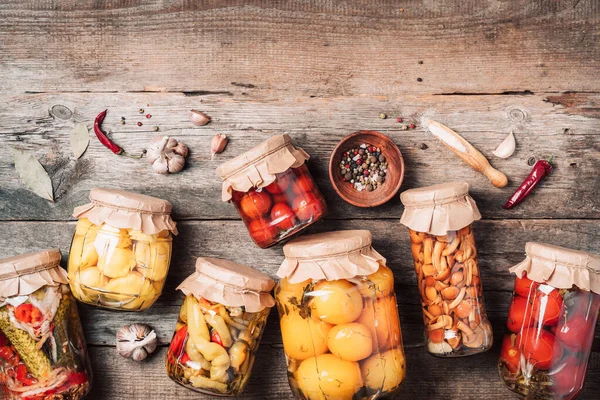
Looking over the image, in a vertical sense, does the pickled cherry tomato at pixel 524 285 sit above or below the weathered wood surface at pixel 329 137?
below

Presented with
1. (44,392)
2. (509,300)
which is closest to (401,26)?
(509,300)

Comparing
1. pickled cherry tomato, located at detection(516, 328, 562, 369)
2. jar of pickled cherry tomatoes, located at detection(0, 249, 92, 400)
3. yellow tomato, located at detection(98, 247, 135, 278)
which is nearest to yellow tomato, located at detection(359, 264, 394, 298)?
pickled cherry tomato, located at detection(516, 328, 562, 369)

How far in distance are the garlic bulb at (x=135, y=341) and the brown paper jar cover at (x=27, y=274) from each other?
22 cm

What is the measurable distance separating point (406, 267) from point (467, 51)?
23.1 inches

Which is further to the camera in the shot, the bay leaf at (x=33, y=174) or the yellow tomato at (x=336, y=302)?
the bay leaf at (x=33, y=174)

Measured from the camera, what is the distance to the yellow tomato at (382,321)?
130 cm

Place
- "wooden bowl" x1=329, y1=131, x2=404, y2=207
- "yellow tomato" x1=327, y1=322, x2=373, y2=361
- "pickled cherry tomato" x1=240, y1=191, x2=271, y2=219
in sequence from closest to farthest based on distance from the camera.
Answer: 1. "yellow tomato" x1=327, y1=322, x2=373, y2=361
2. "pickled cherry tomato" x1=240, y1=191, x2=271, y2=219
3. "wooden bowl" x1=329, y1=131, x2=404, y2=207

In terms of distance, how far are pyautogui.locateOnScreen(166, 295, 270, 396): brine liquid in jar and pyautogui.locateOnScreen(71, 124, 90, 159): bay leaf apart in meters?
0.51

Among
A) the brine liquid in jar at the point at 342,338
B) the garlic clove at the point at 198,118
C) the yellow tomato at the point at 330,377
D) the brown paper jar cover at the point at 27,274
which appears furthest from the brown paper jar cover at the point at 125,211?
the yellow tomato at the point at 330,377

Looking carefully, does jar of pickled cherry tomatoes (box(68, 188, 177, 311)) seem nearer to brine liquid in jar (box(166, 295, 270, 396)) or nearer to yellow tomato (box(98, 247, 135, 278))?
yellow tomato (box(98, 247, 135, 278))

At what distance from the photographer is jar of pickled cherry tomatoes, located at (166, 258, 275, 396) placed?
1326 mm

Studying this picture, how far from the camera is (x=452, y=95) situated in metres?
1.52

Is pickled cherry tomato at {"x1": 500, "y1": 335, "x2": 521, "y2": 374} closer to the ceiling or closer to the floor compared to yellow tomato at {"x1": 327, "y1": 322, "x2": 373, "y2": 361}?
closer to the floor

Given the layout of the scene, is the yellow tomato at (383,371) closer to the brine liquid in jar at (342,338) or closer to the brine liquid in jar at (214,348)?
the brine liquid in jar at (342,338)
